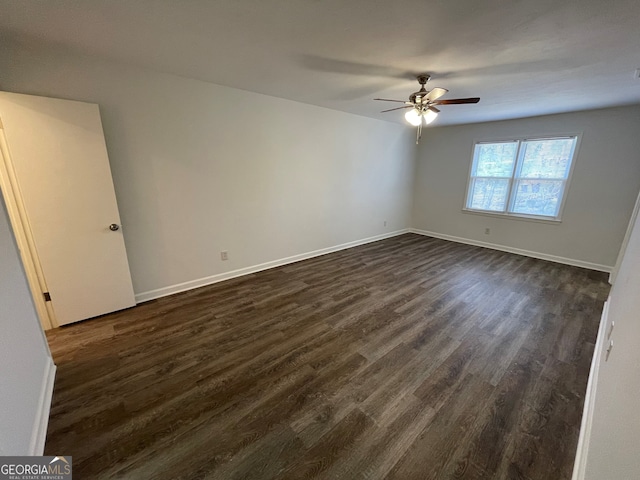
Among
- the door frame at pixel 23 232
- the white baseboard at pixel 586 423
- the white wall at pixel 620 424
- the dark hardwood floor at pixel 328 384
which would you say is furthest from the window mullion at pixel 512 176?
the door frame at pixel 23 232

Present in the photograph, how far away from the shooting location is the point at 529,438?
148cm

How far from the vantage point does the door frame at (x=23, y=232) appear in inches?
82.4

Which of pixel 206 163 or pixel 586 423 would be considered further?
pixel 206 163

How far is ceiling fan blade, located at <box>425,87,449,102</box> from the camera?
97.6 inches

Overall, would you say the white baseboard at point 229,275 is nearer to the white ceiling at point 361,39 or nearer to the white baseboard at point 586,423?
the white ceiling at point 361,39

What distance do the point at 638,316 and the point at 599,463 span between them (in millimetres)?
644

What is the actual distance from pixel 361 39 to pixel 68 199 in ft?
9.63

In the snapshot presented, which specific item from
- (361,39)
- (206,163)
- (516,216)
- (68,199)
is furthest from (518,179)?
(68,199)

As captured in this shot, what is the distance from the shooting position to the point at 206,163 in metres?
3.11

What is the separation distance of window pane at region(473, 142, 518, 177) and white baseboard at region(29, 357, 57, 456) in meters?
6.73

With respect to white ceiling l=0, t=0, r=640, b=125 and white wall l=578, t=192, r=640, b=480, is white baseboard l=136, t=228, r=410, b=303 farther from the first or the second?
white wall l=578, t=192, r=640, b=480

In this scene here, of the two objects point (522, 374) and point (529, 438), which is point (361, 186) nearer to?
point (522, 374)

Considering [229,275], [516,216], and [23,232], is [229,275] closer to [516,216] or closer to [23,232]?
[23,232]

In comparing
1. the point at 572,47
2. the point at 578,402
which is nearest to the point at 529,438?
the point at 578,402
